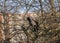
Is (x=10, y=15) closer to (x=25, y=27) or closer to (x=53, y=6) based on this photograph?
(x=25, y=27)

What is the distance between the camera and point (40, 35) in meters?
8.57

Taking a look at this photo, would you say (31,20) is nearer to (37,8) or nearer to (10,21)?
(37,8)

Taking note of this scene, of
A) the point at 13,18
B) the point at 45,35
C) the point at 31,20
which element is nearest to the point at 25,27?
the point at 31,20

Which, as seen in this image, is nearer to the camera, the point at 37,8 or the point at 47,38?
the point at 47,38

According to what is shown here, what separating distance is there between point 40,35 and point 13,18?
2.86 m

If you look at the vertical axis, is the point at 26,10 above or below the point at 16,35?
above

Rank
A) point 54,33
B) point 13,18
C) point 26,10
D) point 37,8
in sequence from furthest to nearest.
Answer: point 13,18 < point 26,10 < point 37,8 < point 54,33

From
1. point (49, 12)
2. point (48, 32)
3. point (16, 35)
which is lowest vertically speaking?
point (16, 35)

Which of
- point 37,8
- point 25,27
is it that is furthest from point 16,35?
Result: point 37,8

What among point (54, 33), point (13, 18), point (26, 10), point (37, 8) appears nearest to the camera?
point (54, 33)

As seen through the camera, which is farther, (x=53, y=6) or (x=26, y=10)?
(x=26, y=10)

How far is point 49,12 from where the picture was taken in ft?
27.9

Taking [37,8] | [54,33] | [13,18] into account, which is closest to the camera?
[54,33]

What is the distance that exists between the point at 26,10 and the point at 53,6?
1781mm
